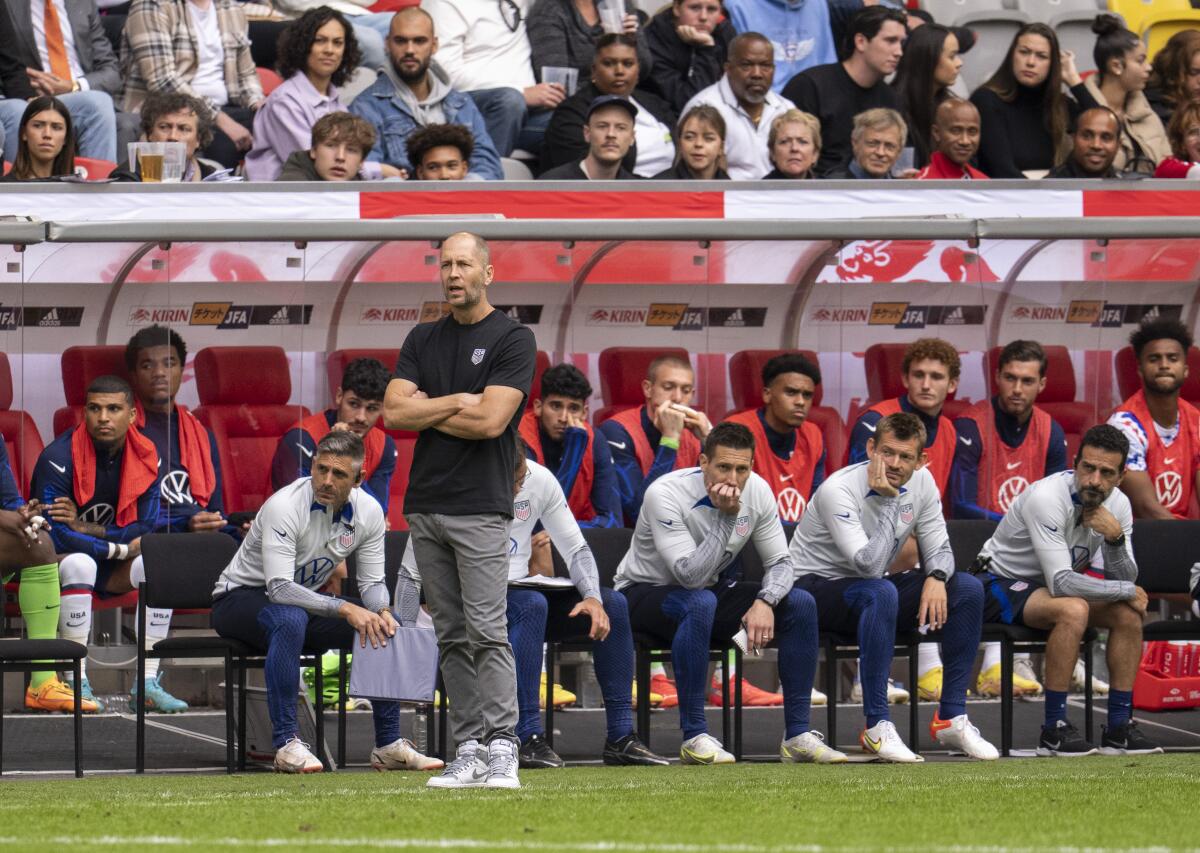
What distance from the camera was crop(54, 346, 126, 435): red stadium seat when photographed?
1010 cm

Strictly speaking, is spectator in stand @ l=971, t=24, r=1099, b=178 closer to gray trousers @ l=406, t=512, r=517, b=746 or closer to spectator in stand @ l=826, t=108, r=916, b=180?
spectator in stand @ l=826, t=108, r=916, b=180

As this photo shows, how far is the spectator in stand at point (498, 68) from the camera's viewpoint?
1291 centimetres

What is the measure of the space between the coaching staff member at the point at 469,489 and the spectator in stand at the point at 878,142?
16.5 feet

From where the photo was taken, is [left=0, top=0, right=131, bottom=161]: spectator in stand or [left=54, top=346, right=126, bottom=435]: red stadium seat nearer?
[left=54, top=346, right=126, bottom=435]: red stadium seat

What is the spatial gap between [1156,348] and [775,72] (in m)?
3.73

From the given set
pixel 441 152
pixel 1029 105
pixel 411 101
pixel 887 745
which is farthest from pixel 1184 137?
pixel 887 745

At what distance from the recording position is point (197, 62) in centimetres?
1244

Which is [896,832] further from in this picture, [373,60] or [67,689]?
[373,60]

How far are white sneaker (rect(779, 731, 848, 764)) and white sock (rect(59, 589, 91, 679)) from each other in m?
3.06

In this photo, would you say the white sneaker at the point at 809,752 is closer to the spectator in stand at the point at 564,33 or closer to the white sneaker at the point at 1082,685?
the white sneaker at the point at 1082,685

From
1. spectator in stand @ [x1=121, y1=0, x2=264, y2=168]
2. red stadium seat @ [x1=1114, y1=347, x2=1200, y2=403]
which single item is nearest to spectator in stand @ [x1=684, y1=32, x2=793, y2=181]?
red stadium seat @ [x1=1114, y1=347, x2=1200, y2=403]

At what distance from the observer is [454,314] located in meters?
7.22

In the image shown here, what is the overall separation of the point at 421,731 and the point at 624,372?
261cm

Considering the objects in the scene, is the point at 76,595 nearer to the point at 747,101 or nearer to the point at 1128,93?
the point at 747,101
